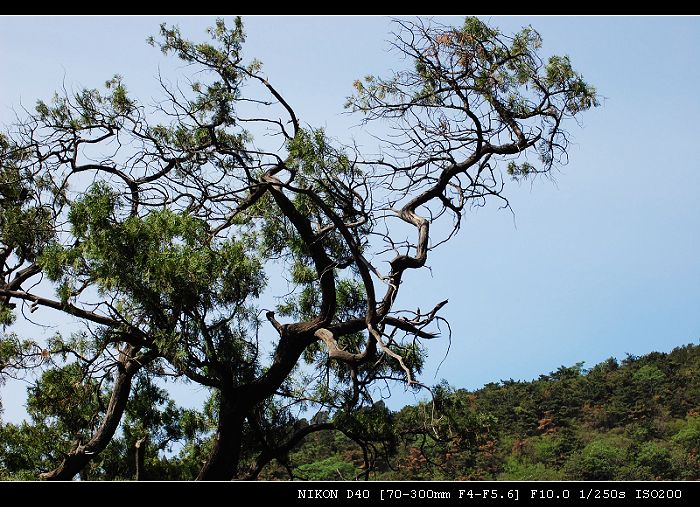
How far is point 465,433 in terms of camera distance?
22.8 feet

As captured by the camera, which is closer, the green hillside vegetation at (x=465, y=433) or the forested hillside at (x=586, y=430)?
the green hillside vegetation at (x=465, y=433)

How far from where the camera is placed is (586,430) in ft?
51.7

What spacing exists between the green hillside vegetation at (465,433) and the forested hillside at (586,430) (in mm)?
23

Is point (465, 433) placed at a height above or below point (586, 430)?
below

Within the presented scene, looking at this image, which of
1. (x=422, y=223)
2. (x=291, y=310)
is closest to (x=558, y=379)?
(x=291, y=310)

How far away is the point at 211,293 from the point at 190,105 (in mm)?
1881

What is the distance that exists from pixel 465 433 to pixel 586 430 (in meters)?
9.77

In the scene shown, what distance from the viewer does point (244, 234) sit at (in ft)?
25.2

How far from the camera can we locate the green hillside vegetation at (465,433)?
714cm

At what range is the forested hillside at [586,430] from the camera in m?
12.8

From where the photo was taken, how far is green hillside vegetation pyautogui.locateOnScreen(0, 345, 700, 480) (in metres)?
7.14

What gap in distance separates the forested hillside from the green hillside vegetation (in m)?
0.02

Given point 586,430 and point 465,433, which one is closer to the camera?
point 465,433
